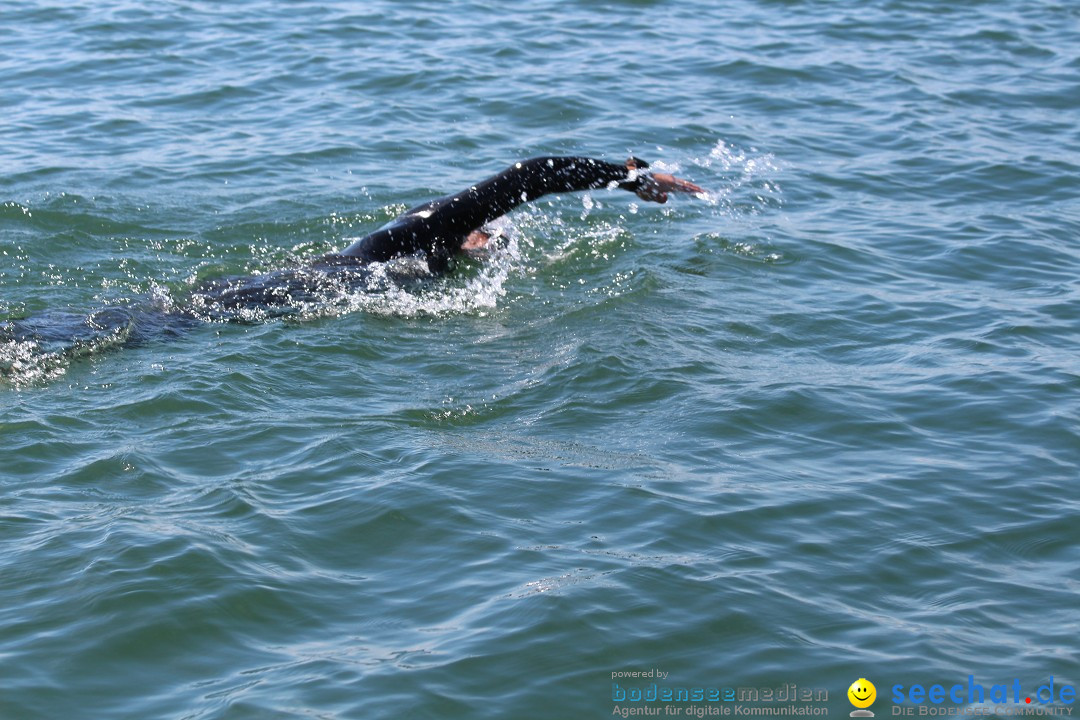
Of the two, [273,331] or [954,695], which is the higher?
[273,331]

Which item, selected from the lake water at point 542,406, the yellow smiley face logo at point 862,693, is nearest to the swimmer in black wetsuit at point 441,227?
the lake water at point 542,406

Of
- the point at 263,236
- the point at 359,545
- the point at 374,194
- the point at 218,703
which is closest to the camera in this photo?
the point at 218,703

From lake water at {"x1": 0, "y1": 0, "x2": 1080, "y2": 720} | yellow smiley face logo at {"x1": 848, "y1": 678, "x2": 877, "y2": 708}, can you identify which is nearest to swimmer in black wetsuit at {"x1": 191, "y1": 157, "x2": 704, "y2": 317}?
lake water at {"x1": 0, "y1": 0, "x2": 1080, "y2": 720}

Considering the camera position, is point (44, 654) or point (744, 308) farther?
point (744, 308)

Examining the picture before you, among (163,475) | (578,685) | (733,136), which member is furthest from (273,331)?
(733,136)

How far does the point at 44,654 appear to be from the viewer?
5.20 meters

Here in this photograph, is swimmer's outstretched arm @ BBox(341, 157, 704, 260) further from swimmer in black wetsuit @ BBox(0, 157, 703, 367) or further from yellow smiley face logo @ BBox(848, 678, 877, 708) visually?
yellow smiley face logo @ BBox(848, 678, 877, 708)

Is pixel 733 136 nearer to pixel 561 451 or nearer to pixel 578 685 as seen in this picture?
pixel 561 451

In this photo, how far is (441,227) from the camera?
8.91 metres

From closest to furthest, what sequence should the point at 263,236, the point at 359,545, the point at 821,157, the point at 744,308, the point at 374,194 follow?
the point at 359,545, the point at 744,308, the point at 263,236, the point at 374,194, the point at 821,157

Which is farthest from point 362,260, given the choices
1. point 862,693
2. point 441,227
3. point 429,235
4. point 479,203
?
point 862,693

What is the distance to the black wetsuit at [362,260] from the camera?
26.9 ft

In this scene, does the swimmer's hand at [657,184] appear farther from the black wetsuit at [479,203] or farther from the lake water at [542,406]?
the lake water at [542,406]

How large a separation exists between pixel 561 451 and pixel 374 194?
5.22 m
